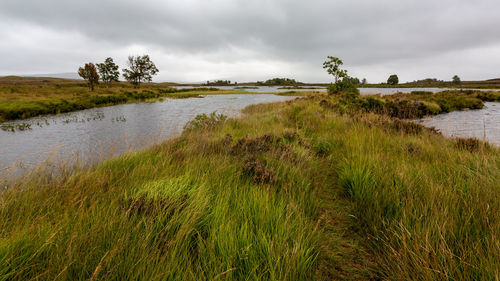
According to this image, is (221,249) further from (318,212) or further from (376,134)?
(376,134)

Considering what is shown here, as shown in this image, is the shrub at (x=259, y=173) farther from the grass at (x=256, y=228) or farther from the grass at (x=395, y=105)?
the grass at (x=395, y=105)

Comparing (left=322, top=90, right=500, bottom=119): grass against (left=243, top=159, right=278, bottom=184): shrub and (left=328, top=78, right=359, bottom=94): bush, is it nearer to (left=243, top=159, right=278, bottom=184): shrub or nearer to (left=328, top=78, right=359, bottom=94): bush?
(left=328, top=78, right=359, bottom=94): bush

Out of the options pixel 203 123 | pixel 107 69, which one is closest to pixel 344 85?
pixel 203 123

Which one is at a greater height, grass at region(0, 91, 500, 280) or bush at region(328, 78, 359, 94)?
bush at region(328, 78, 359, 94)

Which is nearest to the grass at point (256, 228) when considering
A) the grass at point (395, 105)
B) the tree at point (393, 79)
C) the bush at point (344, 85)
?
the grass at point (395, 105)

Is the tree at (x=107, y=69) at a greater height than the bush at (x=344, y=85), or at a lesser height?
greater

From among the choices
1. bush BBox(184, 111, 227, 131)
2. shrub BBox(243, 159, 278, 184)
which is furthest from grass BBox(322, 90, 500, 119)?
shrub BBox(243, 159, 278, 184)

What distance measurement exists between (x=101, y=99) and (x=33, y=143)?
75.7 feet

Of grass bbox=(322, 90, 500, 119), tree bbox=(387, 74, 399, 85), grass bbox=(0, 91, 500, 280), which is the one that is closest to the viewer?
grass bbox=(0, 91, 500, 280)

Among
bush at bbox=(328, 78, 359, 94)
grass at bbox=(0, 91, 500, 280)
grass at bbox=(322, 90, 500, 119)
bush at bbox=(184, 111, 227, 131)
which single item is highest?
bush at bbox=(328, 78, 359, 94)

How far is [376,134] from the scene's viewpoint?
5.71 m

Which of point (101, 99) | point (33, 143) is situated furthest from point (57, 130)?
point (101, 99)

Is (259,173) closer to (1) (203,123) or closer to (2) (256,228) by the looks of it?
(2) (256,228)

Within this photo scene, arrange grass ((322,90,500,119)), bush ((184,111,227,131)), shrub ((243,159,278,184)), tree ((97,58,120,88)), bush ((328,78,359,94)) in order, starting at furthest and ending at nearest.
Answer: tree ((97,58,120,88)) < bush ((328,78,359,94)) < grass ((322,90,500,119)) < bush ((184,111,227,131)) < shrub ((243,159,278,184))
